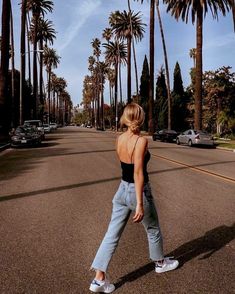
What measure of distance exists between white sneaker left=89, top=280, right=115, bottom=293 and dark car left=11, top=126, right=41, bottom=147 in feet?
88.1

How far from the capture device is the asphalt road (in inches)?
194

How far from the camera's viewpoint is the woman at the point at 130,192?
4555 mm

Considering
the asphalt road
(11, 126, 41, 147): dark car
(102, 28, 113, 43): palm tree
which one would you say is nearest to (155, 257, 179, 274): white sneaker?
the asphalt road

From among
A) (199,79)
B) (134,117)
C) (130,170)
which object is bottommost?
(130,170)

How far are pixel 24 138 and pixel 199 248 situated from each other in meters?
25.8

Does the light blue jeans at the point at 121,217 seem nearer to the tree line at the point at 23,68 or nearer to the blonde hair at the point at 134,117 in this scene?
the blonde hair at the point at 134,117

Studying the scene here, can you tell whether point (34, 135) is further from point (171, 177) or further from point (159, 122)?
point (159, 122)

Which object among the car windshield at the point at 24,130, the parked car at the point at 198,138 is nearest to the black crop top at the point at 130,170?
the car windshield at the point at 24,130

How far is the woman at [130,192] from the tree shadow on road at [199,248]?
30cm

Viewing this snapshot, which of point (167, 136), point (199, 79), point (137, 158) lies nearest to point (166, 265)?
point (137, 158)

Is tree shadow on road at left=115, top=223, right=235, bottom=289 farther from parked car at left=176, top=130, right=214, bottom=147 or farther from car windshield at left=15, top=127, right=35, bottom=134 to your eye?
parked car at left=176, top=130, right=214, bottom=147

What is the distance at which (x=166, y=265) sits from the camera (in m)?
5.20

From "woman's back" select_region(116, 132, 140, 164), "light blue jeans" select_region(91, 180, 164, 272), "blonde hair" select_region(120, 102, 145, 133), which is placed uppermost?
"blonde hair" select_region(120, 102, 145, 133)

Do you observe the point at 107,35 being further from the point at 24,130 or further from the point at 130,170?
the point at 130,170
